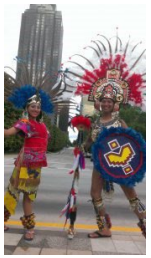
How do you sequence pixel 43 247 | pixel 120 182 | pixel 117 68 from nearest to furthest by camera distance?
pixel 43 247 → pixel 120 182 → pixel 117 68

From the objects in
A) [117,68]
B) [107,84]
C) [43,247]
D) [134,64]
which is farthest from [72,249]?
[134,64]

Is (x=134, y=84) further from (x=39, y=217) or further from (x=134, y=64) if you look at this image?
(x=39, y=217)

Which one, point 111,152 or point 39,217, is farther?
point 39,217

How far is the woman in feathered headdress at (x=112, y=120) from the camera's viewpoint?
314 cm

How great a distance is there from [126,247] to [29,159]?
58.5 inches

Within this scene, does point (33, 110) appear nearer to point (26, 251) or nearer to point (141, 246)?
point (26, 251)

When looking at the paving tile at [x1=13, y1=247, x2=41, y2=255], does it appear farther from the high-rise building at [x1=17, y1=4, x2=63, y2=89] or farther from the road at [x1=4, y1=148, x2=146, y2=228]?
the high-rise building at [x1=17, y1=4, x2=63, y2=89]

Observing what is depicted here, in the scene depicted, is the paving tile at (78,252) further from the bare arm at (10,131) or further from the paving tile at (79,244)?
the bare arm at (10,131)

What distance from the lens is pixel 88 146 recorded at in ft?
11.6

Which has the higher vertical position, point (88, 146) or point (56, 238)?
point (88, 146)

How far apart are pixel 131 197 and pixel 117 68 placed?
1753mm

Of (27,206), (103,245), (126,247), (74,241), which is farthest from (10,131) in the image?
(126,247)

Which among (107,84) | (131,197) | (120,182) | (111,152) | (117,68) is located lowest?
(131,197)

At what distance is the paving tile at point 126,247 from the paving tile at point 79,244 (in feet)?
1.05
